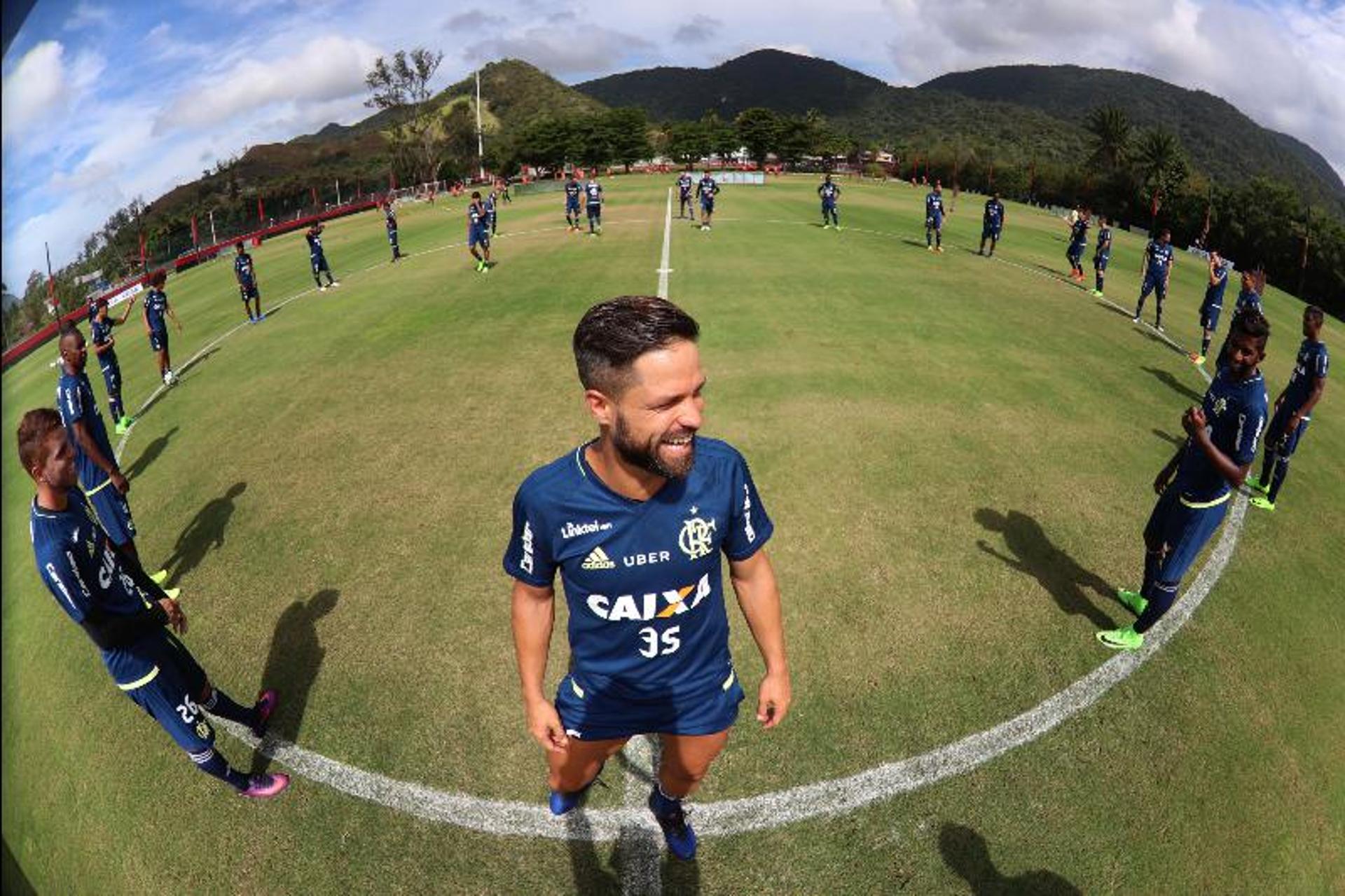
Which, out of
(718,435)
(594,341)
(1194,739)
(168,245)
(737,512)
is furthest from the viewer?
(168,245)

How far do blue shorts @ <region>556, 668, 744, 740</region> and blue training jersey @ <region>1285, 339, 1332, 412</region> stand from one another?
29.5 ft

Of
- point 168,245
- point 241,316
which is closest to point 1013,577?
point 241,316

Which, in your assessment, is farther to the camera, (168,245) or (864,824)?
(168,245)

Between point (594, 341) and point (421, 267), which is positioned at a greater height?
point (594, 341)

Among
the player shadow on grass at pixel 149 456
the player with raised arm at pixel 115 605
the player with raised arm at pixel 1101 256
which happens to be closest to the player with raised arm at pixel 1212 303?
the player with raised arm at pixel 1101 256

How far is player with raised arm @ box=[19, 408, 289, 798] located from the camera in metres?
4.03

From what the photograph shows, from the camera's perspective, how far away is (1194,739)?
16.6ft

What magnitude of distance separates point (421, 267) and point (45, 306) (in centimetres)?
1266

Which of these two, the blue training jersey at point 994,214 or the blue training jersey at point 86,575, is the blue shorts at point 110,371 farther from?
the blue training jersey at point 994,214

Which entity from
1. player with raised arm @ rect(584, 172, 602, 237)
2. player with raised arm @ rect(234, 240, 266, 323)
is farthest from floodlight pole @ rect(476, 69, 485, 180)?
→ player with raised arm @ rect(234, 240, 266, 323)

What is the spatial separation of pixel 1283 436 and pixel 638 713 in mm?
9394

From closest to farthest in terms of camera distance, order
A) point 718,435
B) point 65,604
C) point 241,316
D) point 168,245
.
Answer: point 65,604 → point 718,435 → point 241,316 → point 168,245

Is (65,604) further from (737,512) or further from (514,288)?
(514,288)

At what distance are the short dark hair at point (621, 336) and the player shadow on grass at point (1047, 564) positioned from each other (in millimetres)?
5589
